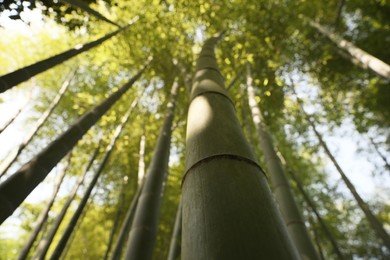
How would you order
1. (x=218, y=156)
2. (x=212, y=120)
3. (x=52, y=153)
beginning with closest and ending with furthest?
(x=218, y=156) → (x=212, y=120) → (x=52, y=153)

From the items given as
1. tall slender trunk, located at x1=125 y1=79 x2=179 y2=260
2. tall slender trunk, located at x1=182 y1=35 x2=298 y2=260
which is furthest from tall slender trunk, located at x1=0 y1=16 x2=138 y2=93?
tall slender trunk, located at x1=182 y1=35 x2=298 y2=260

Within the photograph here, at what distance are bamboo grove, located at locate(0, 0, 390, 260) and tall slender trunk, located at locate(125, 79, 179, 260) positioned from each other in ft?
0.04

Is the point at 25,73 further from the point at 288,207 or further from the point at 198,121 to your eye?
the point at 288,207

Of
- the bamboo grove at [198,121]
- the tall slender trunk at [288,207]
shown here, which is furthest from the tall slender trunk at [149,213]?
the tall slender trunk at [288,207]

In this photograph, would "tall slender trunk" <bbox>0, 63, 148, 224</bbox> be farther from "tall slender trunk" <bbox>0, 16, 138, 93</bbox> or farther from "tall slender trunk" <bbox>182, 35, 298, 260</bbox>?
"tall slender trunk" <bbox>182, 35, 298, 260</bbox>

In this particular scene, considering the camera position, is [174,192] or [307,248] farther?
[174,192]

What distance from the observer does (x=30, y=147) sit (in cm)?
895

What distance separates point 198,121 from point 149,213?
152 centimetres

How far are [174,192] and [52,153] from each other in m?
7.27

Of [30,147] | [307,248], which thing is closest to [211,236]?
[307,248]

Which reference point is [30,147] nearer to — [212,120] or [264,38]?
[264,38]

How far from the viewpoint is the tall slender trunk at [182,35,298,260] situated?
54 cm

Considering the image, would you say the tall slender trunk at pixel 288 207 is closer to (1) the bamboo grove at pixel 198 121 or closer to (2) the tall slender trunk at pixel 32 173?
(1) the bamboo grove at pixel 198 121

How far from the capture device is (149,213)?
2297 millimetres
